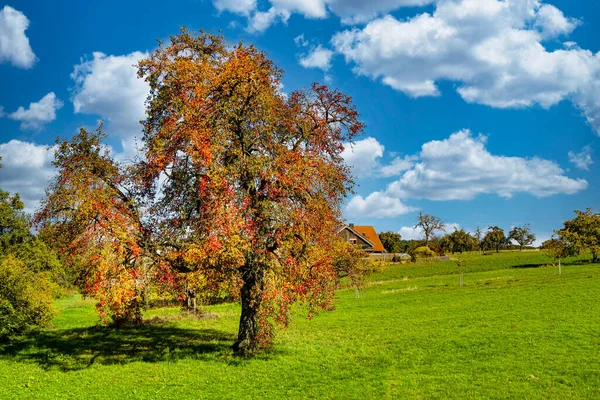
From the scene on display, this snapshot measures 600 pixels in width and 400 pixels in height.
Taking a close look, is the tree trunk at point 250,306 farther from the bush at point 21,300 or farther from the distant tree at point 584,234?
the distant tree at point 584,234

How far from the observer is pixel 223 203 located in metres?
22.6

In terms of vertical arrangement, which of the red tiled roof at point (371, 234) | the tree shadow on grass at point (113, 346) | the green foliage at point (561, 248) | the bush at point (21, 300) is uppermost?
the red tiled roof at point (371, 234)

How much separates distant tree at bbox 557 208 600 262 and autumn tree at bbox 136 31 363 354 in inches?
2551

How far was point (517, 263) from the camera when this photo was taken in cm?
8981

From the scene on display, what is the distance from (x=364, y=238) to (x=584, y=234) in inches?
2018

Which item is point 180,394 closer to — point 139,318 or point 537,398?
point 537,398

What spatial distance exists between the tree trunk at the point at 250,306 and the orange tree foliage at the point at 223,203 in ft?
0.22

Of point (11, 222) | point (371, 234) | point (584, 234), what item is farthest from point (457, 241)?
point (11, 222)

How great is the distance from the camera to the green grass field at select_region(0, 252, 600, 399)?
786 inches

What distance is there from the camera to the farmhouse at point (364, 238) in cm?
11369

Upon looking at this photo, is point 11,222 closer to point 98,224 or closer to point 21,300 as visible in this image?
point 21,300

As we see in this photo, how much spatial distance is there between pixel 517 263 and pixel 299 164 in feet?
260

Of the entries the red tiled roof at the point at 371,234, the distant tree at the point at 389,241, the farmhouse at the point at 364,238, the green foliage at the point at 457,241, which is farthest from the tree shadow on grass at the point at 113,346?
the distant tree at the point at 389,241

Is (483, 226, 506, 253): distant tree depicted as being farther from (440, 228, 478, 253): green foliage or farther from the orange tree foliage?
the orange tree foliage
